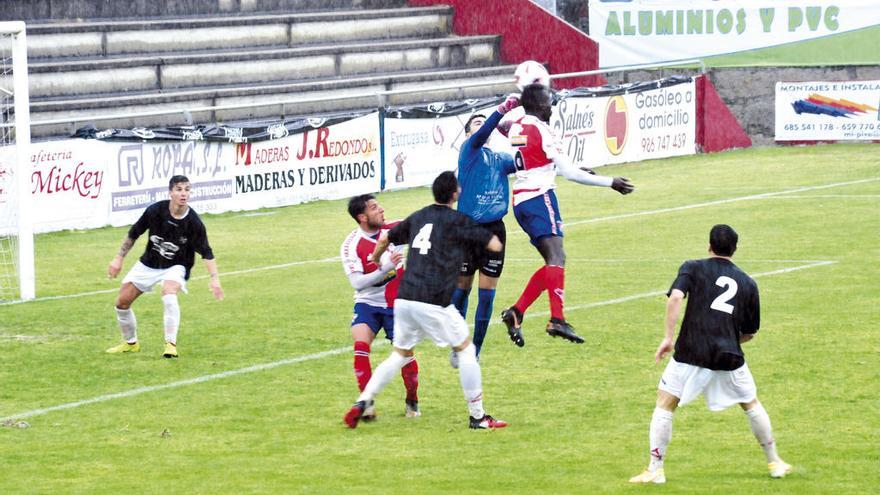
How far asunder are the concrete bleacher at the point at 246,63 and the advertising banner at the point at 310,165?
1.05 metres

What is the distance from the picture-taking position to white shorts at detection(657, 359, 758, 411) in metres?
8.87

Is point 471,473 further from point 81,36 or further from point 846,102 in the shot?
point 846,102

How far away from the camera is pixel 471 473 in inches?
368

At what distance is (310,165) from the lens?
27.9m

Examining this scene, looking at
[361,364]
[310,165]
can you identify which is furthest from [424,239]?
[310,165]

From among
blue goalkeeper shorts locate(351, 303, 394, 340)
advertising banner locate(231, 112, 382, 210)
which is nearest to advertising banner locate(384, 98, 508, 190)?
advertising banner locate(231, 112, 382, 210)

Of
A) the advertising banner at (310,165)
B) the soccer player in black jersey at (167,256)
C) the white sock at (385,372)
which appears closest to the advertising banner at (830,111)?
the advertising banner at (310,165)

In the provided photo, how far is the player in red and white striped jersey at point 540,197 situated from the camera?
12.7 meters

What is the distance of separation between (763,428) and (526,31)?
106ft

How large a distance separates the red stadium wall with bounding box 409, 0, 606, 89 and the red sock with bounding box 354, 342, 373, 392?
29768 millimetres

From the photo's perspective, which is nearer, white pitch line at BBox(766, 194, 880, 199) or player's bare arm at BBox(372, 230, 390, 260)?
player's bare arm at BBox(372, 230, 390, 260)

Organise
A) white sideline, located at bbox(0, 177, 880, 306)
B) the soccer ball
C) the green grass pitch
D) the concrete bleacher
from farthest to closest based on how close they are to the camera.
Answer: the concrete bleacher
white sideline, located at bbox(0, 177, 880, 306)
the soccer ball
the green grass pitch

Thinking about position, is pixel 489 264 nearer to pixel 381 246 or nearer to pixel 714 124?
pixel 381 246

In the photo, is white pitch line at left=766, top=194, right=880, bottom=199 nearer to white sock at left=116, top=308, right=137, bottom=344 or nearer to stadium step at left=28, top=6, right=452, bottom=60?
stadium step at left=28, top=6, right=452, bottom=60
